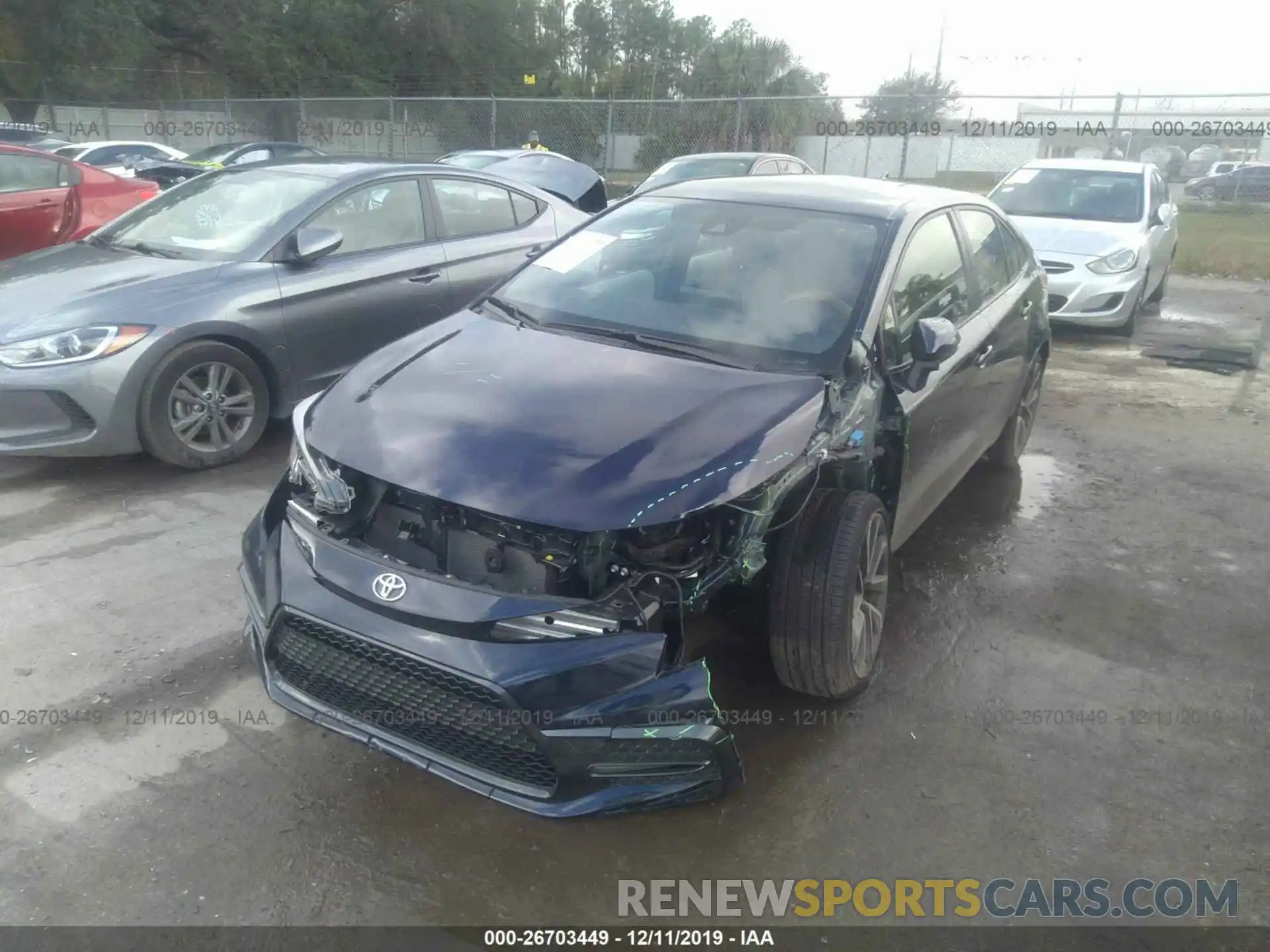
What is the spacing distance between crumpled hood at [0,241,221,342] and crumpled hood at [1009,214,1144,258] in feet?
24.0

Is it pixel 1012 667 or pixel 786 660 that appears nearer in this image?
pixel 786 660

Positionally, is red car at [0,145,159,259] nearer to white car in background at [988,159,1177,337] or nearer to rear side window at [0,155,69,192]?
rear side window at [0,155,69,192]

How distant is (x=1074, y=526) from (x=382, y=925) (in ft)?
13.0

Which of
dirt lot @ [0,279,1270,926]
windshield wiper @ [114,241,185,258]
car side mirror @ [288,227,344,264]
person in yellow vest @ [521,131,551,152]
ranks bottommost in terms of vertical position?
dirt lot @ [0,279,1270,926]

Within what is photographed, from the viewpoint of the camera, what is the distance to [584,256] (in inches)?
161

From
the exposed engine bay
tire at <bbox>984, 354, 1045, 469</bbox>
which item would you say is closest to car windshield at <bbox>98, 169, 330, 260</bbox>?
the exposed engine bay

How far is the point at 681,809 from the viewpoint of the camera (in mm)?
2852

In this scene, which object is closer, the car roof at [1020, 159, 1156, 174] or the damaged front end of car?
the damaged front end of car

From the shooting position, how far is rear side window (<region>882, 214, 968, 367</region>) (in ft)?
11.6

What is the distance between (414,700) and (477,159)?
1130 cm

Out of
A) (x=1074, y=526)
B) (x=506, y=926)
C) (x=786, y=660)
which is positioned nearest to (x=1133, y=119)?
(x=1074, y=526)

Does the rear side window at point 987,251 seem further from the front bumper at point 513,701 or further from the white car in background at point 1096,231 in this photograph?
the white car in background at point 1096,231

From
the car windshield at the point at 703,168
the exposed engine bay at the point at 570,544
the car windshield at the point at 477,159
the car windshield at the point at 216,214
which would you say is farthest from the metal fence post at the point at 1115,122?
the exposed engine bay at the point at 570,544

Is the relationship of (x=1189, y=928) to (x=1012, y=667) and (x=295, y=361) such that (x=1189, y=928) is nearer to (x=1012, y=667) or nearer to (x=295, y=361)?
(x=1012, y=667)
